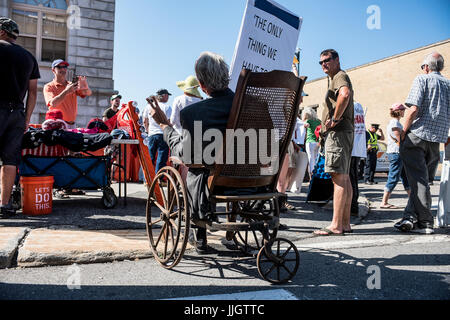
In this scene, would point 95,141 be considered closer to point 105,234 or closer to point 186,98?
point 186,98

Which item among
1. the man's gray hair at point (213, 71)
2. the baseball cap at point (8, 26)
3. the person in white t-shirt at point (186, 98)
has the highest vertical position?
the baseball cap at point (8, 26)

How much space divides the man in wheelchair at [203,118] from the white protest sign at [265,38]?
1.22m

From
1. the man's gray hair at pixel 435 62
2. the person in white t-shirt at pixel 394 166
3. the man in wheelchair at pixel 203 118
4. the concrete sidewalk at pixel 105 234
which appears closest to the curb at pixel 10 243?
the concrete sidewalk at pixel 105 234


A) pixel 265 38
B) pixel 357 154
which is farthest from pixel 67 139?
pixel 357 154

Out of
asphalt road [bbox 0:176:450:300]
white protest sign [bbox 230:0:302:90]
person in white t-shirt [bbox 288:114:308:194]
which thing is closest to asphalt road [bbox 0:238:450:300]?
asphalt road [bbox 0:176:450:300]

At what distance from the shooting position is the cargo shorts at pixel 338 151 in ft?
14.6

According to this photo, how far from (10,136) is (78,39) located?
1220 cm

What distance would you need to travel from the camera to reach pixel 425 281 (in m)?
2.75

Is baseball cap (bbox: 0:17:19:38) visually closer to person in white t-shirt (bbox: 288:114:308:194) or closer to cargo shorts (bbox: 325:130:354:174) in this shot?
cargo shorts (bbox: 325:130:354:174)

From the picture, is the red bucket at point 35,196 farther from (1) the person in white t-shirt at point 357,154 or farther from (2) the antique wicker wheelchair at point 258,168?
(1) the person in white t-shirt at point 357,154

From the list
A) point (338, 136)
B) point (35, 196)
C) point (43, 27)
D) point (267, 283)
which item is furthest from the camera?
point (43, 27)

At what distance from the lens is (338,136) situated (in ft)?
14.9

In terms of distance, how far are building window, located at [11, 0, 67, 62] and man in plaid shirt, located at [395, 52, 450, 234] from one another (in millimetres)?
14334
